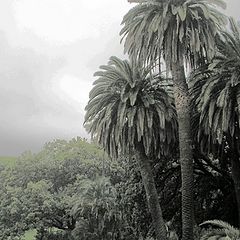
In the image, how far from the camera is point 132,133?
25.1m

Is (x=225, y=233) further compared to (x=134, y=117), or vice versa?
(x=134, y=117)

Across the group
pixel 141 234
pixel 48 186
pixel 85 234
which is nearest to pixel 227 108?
pixel 141 234

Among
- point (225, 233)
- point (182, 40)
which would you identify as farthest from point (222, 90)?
point (225, 233)

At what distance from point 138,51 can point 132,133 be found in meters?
4.59

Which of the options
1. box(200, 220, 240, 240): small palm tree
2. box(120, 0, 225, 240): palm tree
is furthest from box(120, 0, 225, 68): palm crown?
box(200, 220, 240, 240): small palm tree

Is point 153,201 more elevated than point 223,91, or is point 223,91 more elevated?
point 223,91

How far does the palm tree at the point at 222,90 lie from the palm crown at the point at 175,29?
84 cm

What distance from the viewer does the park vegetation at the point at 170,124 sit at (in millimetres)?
22234

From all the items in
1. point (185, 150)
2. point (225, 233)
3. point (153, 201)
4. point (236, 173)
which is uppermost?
point (185, 150)

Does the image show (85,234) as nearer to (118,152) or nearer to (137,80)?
(118,152)

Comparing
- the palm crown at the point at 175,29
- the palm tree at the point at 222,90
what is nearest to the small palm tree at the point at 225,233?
the palm tree at the point at 222,90

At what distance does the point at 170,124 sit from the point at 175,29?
238 inches

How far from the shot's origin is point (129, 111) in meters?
25.0

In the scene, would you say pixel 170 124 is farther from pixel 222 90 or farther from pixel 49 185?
pixel 49 185
